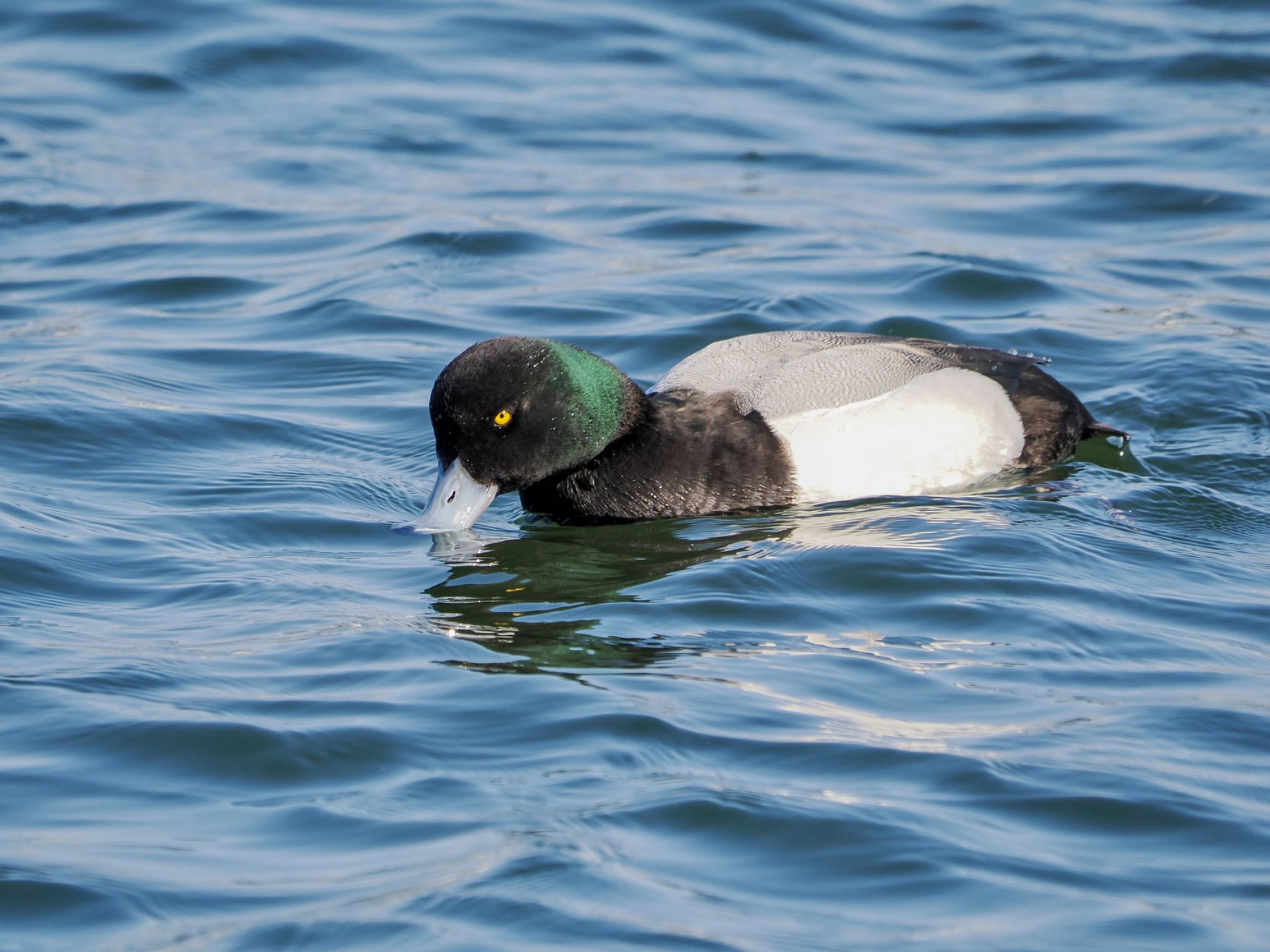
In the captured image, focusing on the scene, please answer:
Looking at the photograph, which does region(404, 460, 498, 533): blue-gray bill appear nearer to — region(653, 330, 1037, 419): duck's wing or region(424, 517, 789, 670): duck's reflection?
region(424, 517, 789, 670): duck's reflection

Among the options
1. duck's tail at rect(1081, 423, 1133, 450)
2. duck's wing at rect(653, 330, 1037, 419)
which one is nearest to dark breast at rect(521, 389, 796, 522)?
duck's wing at rect(653, 330, 1037, 419)

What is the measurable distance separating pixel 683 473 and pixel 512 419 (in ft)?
2.24

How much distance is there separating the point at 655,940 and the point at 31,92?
10.8 meters

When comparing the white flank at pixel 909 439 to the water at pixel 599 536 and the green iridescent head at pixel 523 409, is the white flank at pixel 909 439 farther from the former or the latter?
the green iridescent head at pixel 523 409

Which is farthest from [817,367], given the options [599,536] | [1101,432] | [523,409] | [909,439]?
[1101,432]

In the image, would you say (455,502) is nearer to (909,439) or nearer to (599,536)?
(599,536)

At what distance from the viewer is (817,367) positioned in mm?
6797

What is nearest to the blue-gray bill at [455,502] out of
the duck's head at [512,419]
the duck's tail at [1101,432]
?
the duck's head at [512,419]

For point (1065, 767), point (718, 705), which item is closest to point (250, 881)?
point (718, 705)

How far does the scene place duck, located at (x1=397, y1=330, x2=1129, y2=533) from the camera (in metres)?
6.32

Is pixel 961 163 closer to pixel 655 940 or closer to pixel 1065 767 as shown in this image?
pixel 1065 767

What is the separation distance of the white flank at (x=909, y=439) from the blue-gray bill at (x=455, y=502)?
1.14 meters

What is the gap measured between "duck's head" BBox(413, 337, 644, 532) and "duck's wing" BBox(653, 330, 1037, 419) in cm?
53

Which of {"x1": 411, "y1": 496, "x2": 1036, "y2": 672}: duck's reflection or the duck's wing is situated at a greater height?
the duck's wing
